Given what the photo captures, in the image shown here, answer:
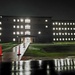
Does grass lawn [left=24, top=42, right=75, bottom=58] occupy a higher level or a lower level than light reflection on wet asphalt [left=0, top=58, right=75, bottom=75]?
lower

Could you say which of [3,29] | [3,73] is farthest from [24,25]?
[3,73]

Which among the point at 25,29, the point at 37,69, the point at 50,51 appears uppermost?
the point at 25,29

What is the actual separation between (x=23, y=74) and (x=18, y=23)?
108 metres

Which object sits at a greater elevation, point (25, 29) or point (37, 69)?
point (25, 29)

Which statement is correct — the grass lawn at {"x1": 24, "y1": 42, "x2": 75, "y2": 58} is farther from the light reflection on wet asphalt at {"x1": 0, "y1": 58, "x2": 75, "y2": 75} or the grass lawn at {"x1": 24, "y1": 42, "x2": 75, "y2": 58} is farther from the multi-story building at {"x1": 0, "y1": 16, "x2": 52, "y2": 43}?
the multi-story building at {"x1": 0, "y1": 16, "x2": 52, "y2": 43}

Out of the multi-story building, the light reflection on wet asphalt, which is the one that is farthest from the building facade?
the light reflection on wet asphalt

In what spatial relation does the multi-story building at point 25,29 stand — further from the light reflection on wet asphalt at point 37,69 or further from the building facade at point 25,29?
the light reflection on wet asphalt at point 37,69

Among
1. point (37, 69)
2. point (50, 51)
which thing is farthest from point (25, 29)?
point (37, 69)

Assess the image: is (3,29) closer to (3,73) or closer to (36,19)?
(36,19)

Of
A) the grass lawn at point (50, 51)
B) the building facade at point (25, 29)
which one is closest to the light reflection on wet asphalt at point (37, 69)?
the grass lawn at point (50, 51)

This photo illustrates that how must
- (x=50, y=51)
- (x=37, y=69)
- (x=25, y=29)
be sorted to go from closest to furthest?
(x=37, y=69), (x=50, y=51), (x=25, y=29)

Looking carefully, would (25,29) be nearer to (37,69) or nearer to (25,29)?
(25,29)

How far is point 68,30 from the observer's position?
5723 inches

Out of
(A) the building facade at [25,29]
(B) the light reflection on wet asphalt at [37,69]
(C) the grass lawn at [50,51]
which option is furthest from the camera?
(A) the building facade at [25,29]
